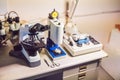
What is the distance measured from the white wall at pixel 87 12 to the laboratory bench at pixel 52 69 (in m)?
0.44

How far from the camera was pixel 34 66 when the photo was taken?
1.37m

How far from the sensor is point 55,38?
1.36 metres

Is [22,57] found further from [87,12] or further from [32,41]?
[87,12]

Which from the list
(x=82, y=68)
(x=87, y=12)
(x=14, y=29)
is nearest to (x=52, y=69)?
(x=82, y=68)

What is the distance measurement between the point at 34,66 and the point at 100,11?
1281mm

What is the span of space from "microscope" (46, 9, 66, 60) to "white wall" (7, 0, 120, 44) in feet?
1.40

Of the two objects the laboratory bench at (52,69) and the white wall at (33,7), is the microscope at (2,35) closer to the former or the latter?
the laboratory bench at (52,69)

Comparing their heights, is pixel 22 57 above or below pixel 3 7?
below

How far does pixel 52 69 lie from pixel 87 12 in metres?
1.07

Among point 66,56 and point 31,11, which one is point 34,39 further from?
point 31,11

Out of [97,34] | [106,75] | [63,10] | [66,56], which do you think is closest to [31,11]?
[63,10]

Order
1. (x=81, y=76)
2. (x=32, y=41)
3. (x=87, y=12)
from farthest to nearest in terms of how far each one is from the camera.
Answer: (x=87, y=12)
(x=81, y=76)
(x=32, y=41)

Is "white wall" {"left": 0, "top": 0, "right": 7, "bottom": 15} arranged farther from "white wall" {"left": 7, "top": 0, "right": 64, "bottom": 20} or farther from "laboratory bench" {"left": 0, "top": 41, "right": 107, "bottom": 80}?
"laboratory bench" {"left": 0, "top": 41, "right": 107, "bottom": 80}

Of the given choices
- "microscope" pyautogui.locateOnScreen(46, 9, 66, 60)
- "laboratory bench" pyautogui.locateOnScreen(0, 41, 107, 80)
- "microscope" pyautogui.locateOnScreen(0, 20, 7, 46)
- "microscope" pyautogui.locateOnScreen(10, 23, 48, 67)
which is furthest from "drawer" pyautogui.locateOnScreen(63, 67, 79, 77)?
"microscope" pyautogui.locateOnScreen(0, 20, 7, 46)
